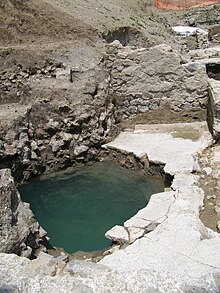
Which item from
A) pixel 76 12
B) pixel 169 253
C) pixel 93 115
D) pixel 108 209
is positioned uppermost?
pixel 76 12

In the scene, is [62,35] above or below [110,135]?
above

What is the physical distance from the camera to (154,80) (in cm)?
861

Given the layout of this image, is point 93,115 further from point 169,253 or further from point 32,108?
point 169,253

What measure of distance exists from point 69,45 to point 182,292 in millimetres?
7001

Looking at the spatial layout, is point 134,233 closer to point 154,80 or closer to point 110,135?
point 110,135

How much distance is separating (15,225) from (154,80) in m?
4.62

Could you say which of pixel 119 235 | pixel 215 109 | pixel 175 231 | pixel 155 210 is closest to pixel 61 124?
pixel 215 109

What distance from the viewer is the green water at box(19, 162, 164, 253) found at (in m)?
6.56

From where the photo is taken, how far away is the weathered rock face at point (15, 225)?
4941 millimetres

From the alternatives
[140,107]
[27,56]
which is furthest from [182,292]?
[27,56]

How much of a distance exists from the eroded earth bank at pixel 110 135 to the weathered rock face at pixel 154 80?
0.07 feet

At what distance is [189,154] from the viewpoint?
7406mm

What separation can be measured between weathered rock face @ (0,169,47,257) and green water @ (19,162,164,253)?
874 mm

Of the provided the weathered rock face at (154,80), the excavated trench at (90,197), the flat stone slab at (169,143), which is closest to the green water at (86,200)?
the excavated trench at (90,197)
